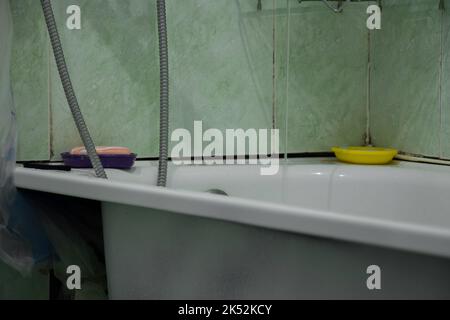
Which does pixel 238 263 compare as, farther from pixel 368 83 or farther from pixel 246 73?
pixel 368 83

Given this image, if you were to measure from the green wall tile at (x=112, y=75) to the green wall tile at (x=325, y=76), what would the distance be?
0.41 m

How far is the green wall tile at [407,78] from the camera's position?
4.55ft

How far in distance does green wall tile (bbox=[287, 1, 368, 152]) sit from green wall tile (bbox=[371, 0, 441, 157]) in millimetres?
56

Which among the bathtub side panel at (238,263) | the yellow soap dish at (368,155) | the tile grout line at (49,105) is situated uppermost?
the tile grout line at (49,105)

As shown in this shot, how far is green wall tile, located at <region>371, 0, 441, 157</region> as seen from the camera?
1.39m

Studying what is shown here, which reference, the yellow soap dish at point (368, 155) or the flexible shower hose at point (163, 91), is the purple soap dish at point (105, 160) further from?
the yellow soap dish at point (368, 155)

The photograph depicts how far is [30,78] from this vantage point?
4.24 ft

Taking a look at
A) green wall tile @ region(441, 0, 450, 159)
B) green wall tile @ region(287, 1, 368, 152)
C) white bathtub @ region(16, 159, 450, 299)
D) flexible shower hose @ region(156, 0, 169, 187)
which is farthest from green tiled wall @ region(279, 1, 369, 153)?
white bathtub @ region(16, 159, 450, 299)

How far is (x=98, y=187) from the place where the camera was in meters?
0.84

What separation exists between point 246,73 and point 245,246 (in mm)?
807

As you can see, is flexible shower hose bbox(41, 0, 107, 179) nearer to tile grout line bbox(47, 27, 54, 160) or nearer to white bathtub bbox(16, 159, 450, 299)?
white bathtub bbox(16, 159, 450, 299)

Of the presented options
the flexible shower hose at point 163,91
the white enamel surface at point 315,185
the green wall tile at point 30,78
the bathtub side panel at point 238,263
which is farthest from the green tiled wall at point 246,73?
the bathtub side panel at point 238,263

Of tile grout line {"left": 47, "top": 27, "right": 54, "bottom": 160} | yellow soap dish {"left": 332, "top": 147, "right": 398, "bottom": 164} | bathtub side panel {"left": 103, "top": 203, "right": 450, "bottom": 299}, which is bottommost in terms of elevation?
bathtub side panel {"left": 103, "top": 203, "right": 450, "bottom": 299}

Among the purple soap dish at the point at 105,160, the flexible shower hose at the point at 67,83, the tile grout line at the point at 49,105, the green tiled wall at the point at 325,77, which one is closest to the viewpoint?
the flexible shower hose at the point at 67,83
